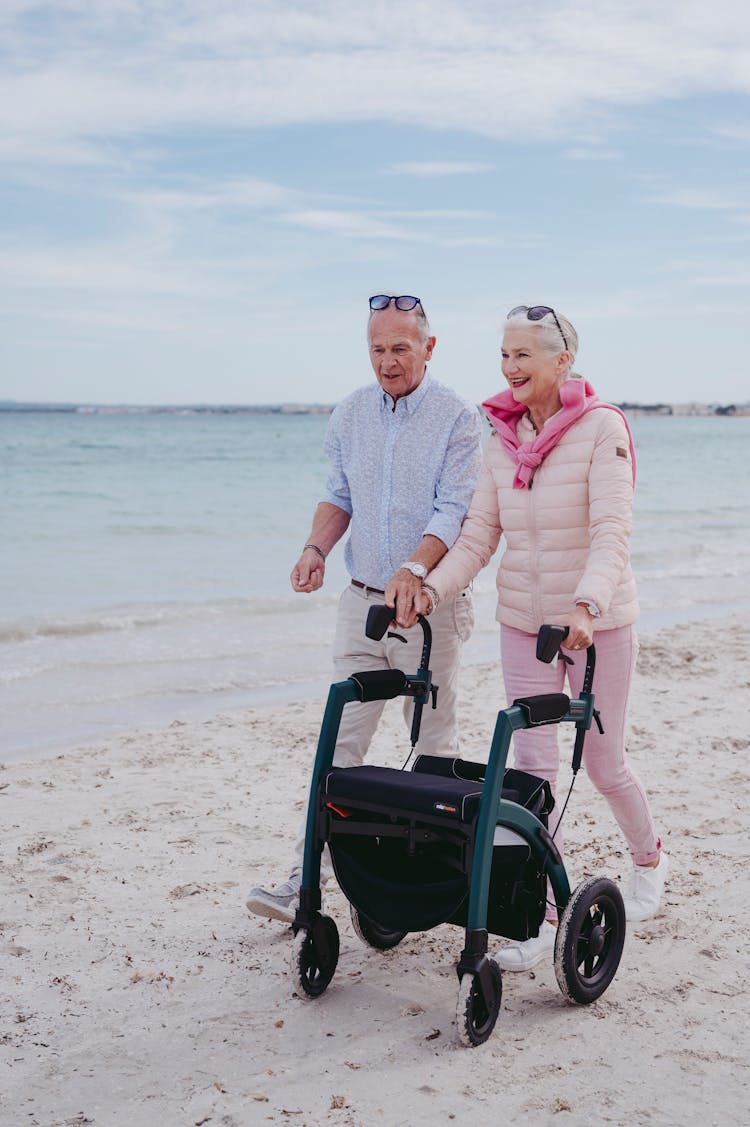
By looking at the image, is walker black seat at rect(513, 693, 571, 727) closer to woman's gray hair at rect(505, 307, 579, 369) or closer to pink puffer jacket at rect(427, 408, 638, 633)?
pink puffer jacket at rect(427, 408, 638, 633)

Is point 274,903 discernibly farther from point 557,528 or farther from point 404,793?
point 557,528

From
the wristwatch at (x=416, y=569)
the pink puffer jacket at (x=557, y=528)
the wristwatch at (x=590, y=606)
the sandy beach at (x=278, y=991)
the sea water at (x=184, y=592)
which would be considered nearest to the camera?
the sandy beach at (x=278, y=991)

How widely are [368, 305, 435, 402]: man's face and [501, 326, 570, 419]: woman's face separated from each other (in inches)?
14.7

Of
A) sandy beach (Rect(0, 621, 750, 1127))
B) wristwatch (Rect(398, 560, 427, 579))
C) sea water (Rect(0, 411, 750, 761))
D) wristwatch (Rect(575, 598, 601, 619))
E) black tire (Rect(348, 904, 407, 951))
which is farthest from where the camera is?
sea water (Rect(0, 411, 750, 761))

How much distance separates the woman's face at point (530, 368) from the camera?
3.18 m

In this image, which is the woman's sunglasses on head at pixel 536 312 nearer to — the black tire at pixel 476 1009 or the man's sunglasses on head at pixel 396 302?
the man's sunglasses on head at pixel 396 302

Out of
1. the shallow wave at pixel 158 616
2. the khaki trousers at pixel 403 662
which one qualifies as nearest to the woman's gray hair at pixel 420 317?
the khaki trousers at pixel 403 662

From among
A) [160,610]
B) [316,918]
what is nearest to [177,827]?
[316,918]

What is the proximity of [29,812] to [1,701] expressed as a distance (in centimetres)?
240

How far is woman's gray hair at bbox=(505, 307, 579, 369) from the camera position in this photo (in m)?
3.18

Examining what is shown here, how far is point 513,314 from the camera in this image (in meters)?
3.22

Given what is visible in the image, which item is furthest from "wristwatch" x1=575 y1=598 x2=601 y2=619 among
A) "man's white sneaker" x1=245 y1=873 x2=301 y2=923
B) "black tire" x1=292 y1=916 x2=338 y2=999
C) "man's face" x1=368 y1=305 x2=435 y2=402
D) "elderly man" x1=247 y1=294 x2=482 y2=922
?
"man's white sneaker" x1=245 y1=873 x2=301 y2=923

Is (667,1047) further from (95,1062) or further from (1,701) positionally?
(1,701)

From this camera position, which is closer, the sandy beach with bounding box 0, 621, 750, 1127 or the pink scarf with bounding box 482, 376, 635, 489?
the sandy beach with bounding box 0, 621, 750, 1127
